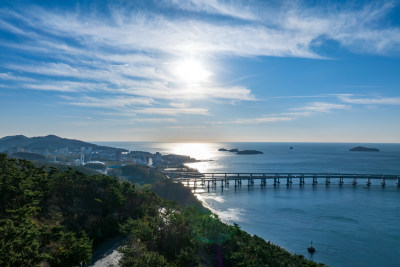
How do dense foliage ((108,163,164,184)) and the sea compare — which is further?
dense foliage ((108,163,164,184))

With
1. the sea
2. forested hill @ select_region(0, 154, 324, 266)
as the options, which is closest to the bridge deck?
the sea

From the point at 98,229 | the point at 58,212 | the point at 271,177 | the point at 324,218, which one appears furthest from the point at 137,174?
the point at 98,229

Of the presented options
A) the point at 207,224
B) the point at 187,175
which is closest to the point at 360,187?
the point at 187,175

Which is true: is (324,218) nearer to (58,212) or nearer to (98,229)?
(98,229)

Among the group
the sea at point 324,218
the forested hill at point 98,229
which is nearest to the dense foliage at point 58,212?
the forested hill at point 98,229

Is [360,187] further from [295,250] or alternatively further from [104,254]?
[104,254]

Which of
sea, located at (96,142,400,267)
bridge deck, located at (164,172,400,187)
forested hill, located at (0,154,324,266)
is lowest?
sea, located at (96,142,400,267)

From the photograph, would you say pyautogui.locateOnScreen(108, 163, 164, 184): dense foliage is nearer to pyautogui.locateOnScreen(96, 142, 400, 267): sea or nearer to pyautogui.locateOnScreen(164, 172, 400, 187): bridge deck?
pyautogui.locateOnScreen(164, 172, 400, 187): bridge deck

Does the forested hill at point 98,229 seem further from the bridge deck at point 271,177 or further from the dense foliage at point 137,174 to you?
the bridge deck at point 271,177
